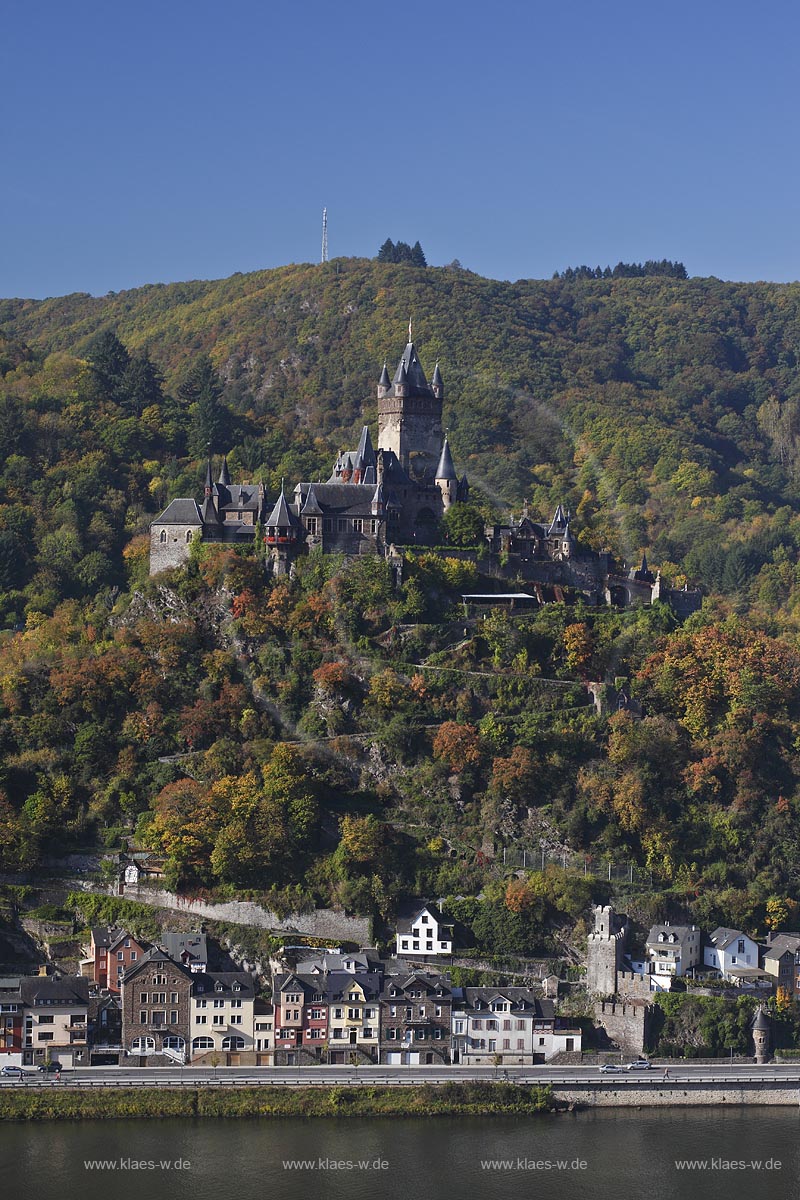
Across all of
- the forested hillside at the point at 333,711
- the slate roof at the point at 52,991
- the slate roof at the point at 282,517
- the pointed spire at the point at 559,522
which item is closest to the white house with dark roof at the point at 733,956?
the forested hillside at the point at 333,711

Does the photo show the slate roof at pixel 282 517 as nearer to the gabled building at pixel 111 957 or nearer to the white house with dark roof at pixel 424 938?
the white house with dark roof at pixel 424 938

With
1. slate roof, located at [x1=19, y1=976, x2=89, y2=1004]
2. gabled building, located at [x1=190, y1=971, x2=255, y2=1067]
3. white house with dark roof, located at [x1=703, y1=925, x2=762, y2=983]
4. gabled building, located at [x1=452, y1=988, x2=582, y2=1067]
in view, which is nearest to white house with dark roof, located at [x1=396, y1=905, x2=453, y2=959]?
gabled building, located at [x1=452, y1=988, x2=582, y2=1067]

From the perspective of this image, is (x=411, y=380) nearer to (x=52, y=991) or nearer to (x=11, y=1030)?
(x=52, y=991)

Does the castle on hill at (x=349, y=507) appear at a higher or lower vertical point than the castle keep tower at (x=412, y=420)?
lower

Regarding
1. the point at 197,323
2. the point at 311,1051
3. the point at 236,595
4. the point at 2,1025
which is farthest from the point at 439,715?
the point at 197,323

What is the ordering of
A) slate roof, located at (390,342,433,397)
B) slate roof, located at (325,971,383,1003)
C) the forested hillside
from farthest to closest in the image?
slate roof, located at (390,342,433,397)
the forested hillside
slate roof, located at (325,971,383,1003)

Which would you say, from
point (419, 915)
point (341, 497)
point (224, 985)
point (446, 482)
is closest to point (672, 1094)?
point (419, 915)

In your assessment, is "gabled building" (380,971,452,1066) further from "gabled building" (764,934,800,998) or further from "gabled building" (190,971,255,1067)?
"gabled building" (764,934,800,998)
